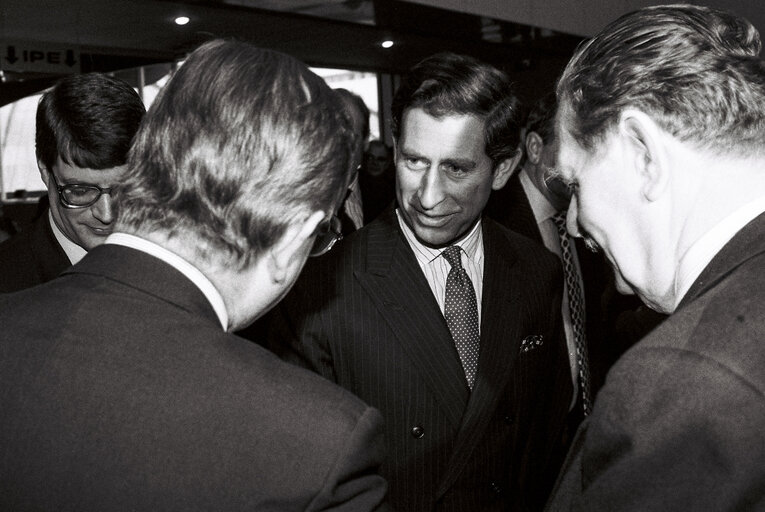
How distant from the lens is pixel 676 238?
1.14 m

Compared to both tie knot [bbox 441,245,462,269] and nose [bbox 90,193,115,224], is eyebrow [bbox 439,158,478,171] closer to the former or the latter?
tie knot [bbox 441,245,462,269]

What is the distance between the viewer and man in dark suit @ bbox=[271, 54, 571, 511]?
6.53 feet

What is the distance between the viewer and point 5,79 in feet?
18.4

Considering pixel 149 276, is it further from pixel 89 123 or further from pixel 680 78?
pixel 89 123

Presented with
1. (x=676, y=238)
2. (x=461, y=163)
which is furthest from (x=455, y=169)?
(x=676, y=238)

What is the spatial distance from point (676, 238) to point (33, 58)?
5493mm

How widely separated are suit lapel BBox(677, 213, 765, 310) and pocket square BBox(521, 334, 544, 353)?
3.66 ft

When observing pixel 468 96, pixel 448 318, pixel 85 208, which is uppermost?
pixel 468 96

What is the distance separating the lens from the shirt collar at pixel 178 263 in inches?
42.0

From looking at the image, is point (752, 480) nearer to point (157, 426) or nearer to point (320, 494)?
point (320, 494)

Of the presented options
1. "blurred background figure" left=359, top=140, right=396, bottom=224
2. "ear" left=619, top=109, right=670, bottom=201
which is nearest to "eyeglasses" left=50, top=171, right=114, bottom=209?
"ear" left=619, top=109, right=670, bottom=201

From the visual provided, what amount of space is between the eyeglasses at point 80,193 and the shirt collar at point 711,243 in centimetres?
166

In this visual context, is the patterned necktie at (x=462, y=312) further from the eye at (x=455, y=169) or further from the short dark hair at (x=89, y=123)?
the short dark hair at (x=89, y=123)

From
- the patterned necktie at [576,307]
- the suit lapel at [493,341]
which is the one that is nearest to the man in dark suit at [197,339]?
the suit lapel at [493,341]
